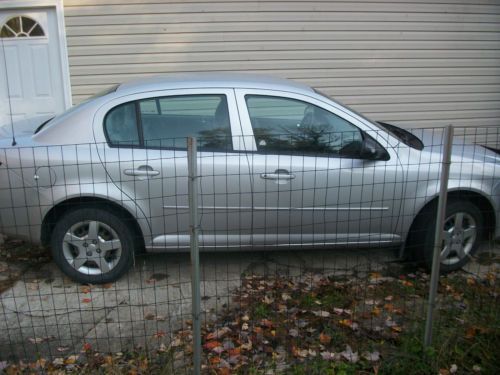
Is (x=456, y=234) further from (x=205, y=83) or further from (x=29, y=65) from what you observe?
(x=29, y=65)

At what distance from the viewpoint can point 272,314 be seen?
12.3ft

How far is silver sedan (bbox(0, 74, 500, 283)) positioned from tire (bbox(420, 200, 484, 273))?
1cm

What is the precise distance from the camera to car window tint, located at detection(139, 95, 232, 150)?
4172 millimetres

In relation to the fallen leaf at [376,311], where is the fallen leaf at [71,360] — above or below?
below

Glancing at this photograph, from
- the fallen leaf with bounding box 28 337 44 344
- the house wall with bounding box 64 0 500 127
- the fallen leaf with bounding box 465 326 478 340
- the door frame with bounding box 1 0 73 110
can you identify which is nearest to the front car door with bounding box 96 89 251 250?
the fallen leaf with bounding box 28 337 44 344

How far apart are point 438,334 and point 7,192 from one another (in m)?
3.38

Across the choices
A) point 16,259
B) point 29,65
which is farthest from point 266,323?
point 29,65

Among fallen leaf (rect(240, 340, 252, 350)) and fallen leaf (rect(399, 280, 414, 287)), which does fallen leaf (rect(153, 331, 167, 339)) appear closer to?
fallen leaf (rect(240, 340, 252, 350))

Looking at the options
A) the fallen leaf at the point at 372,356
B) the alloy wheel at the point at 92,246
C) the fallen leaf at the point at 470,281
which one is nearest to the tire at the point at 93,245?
the alloy wheel at the point at 92,246

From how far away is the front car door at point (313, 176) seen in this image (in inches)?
164

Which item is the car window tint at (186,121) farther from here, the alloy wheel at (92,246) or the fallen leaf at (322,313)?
the fallen leaf at (322,313)

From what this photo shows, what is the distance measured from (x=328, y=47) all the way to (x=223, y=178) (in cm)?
415

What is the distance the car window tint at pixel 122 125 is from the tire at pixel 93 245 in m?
0.59

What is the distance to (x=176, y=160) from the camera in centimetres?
Answer: 407
